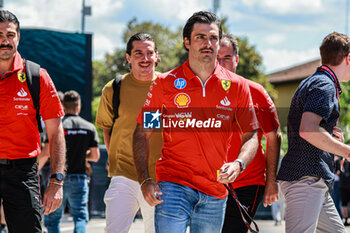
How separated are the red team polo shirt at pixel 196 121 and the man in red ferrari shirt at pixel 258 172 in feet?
2.81

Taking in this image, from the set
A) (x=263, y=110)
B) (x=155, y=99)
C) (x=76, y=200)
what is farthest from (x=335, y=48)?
(x=76, y=200)

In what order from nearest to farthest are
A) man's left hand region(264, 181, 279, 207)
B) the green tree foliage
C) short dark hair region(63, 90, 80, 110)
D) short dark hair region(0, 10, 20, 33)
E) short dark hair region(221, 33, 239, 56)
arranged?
short dark hair region(0, 10, 20, 33), man's left hand region(264, 181, 279, 207), short dark hair region(221, 33, 239, 56), short dark hair region(63, 90, 80, 110), the green tree foliage

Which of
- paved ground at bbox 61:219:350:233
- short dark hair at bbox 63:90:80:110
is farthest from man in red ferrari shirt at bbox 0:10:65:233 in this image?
paved ground at bbox 61:219:350:233

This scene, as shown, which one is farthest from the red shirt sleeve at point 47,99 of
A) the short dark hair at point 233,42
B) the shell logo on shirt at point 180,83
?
the short dark hair at point 233,42

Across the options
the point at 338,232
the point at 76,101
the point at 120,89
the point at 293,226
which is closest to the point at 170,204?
the point at 293,226

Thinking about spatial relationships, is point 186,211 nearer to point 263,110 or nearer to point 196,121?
point 196,121

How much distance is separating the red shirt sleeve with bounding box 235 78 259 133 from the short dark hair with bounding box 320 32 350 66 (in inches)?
32.7

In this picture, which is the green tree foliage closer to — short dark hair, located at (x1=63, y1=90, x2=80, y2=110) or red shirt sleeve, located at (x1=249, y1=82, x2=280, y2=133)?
short dark hair, located at (x1=63, y1=90, x2=80, y2=110)

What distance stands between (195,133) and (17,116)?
1.43m

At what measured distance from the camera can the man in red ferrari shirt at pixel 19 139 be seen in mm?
4387

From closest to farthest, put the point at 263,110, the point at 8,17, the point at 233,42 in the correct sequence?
the point at 8,17 → the point at 263,110 → the point at 233,42

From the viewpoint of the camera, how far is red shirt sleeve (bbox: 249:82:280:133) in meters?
5.10

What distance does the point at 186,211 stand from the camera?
4031mm

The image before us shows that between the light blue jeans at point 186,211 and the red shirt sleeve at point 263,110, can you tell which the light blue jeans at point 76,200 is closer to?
the red shirt sleeve at point 263,110
